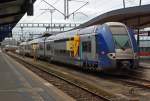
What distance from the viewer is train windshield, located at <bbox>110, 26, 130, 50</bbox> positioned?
25305 mm

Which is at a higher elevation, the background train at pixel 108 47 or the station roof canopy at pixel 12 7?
the station roof canopy at pixel 12 7

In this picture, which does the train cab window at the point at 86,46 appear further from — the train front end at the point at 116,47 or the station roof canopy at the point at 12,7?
the station roof canopy at the point at 12,7

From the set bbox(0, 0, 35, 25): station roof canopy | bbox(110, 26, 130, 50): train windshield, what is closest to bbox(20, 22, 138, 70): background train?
bbox(110, 26, 130, 50): train windshield

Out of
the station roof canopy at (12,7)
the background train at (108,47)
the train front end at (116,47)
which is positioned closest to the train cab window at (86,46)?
the background train at (108,47)

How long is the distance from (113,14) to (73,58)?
19.6ft

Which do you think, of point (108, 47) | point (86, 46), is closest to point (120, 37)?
point (108, 47)

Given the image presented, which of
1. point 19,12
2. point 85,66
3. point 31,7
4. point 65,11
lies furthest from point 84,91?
point 19,12

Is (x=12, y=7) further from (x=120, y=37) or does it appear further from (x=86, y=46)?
(x=120, y=37)

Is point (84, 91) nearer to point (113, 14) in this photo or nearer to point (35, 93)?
point (35, 93)

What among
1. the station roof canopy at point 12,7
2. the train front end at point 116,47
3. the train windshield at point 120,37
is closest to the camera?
the train front end at point 116,47

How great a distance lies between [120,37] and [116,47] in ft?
2.75

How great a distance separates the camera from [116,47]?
25.1m

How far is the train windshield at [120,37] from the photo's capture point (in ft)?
83.0

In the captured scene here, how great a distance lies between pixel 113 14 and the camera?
36.5 m
